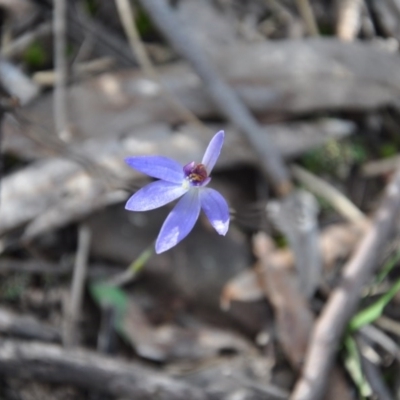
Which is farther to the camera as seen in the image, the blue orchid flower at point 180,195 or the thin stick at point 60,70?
the thin stick at point 60,70

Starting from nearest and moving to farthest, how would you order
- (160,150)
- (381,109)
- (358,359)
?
(358,359)
(160,150)
(381,109)

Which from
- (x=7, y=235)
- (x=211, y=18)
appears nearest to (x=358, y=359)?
(x=7, y=235)

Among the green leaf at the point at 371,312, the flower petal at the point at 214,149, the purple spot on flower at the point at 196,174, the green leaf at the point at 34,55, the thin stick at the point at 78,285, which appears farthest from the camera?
the green leaf at the point at 34,55

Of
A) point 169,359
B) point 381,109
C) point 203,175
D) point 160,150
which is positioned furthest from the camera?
point 381,109

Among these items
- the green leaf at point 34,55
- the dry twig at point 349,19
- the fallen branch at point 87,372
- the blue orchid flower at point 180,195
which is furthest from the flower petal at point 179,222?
the dry twig at point 349,19

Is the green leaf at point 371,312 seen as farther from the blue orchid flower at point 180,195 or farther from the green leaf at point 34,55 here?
the green leaf at point 34,55

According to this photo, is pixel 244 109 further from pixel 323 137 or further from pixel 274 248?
pixel 274 248

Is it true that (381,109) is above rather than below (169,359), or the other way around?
above

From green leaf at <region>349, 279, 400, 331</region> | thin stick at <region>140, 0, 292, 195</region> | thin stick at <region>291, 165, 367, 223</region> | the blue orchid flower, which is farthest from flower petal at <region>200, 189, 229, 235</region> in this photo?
thin stick at <region>291, 165, 367, 223</region>
